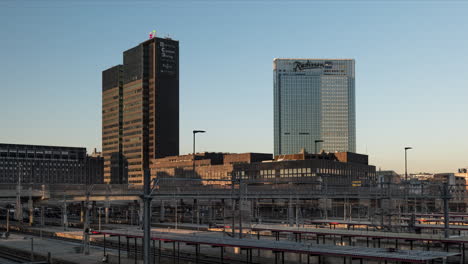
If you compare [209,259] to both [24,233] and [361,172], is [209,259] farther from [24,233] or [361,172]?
[361,172]

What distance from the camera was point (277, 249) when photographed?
33.8m

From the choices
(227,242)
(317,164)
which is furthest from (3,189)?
(317,164)

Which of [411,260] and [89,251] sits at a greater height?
[411,260]

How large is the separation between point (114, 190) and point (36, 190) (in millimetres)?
14346

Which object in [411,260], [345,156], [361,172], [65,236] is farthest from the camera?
[345,156]

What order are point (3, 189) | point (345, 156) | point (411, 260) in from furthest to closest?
point (345, 156)
point (3, 189)
point (411, 260)

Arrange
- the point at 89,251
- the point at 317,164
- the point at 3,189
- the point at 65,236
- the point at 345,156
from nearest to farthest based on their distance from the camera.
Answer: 1. the point at 89,251
2. the point at 65,236
3. the point at 3,189
4. the point at 317,164
5. the point at 345,156

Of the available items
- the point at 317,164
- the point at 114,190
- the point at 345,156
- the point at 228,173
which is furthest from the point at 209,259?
the point at 345,156

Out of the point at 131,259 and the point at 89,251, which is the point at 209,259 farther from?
the point at 89,251

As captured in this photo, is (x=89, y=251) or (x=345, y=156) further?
(x=345, y=156)

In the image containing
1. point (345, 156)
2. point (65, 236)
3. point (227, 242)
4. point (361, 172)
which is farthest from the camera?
point (345, 156)

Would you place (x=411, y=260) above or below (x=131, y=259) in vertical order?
above

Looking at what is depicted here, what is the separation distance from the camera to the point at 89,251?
52625mm

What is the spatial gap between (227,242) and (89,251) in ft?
61.3
